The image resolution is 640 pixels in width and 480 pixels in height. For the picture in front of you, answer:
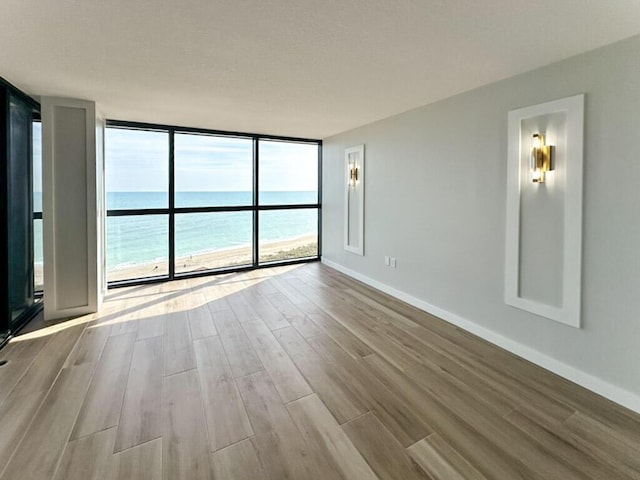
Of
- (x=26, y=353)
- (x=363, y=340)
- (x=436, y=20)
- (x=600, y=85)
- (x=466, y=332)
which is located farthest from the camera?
(x=466, y=332)

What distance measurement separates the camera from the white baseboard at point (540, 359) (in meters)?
2.07

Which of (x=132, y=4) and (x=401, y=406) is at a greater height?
(x=132, y=4)

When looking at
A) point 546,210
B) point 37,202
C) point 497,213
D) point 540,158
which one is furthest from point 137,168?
point 546,210

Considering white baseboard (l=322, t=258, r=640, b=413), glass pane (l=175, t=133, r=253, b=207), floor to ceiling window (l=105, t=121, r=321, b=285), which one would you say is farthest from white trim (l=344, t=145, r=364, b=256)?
glass pane (l=175, t=133, r=253, b=207)

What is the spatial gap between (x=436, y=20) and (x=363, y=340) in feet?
8.37

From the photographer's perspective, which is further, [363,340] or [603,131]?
[363,340]

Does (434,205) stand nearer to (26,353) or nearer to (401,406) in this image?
(401,406)

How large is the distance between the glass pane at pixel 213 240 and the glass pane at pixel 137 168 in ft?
1.74

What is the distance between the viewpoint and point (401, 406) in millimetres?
2016

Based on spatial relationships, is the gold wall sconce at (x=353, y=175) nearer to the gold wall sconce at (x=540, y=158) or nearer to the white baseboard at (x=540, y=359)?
the white baseboard at (x=540, y=359)

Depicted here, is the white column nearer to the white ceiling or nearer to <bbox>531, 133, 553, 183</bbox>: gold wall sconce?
the white ceiling

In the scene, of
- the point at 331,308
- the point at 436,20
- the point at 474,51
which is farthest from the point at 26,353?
the point at 474,51

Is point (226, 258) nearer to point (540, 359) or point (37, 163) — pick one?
point (37, 163)

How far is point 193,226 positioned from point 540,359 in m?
4.89
